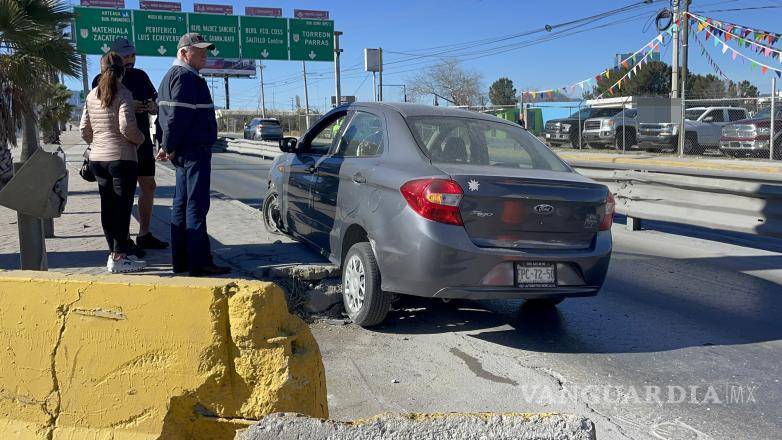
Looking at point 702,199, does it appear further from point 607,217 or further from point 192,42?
point 192,42

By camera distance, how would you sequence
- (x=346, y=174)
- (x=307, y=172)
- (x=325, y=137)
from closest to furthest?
(x=346, y=174)
(x=307, y=172)
(x=325, y=137)

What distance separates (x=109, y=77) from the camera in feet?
18.1

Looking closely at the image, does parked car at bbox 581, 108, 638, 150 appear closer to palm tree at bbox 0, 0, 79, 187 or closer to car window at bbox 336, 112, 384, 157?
palm tree at bbox 0, 0, 79, 187

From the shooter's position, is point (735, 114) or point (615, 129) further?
point (615, 129)

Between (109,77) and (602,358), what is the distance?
442 cm

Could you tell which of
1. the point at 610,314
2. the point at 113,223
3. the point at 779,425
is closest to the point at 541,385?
the point at 779,425

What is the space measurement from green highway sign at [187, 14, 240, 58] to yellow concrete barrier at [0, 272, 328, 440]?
27.4 meters

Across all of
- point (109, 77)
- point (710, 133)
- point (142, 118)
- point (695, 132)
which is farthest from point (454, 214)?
point (710, 133)

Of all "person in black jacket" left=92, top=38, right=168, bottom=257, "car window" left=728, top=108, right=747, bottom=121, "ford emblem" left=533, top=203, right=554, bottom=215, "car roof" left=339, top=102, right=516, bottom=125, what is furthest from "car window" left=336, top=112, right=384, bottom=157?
"car window" left=728, top=108, right=747, bottom=121

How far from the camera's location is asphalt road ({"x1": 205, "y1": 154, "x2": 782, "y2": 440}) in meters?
3.62

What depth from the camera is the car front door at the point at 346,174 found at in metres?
5.01

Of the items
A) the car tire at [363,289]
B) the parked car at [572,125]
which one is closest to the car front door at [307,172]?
the car tire at [363,289]

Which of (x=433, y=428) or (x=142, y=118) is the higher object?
(x=142, y=118)

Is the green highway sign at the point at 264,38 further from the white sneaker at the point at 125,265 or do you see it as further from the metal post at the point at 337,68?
the white sneaker at the point at 125,265
